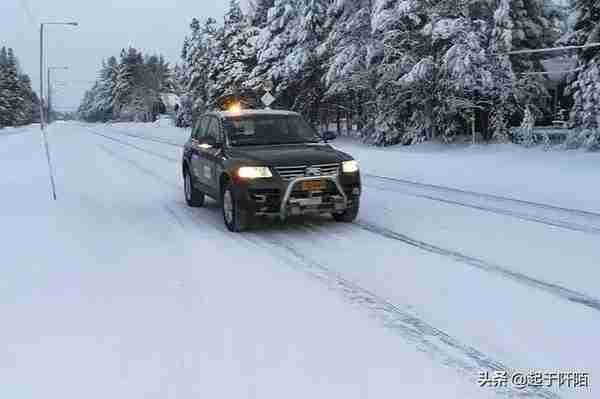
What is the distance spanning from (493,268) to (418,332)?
2.10 metres

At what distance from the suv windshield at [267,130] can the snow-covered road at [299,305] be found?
134 centimetres

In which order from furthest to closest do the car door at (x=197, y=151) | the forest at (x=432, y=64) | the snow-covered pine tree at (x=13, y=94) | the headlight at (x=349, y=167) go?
the snow-covered pine tree at (x=13, y=94), the forest at (x=432, y=64), the car door at (x=197, y=151), the headlight at (x=349, y=167)

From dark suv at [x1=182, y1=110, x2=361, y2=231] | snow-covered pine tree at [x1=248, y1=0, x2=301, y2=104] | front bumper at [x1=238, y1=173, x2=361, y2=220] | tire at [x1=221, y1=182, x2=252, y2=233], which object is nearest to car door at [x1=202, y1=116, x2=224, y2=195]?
dark suv at [x1=182, y1=110, x2=361, y2=231]

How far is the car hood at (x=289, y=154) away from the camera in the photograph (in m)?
8.34

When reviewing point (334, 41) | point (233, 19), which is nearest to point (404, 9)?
point (334, 41)

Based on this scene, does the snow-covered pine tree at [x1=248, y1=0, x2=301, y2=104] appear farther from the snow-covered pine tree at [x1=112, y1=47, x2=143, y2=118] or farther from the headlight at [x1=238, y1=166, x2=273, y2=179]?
the snow-covered pine tree at [x1=112, y1=47, x2=143, y2=118]

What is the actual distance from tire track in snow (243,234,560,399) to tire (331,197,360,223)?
2246 mm

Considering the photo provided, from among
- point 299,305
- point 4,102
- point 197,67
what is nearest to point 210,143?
point 299,305

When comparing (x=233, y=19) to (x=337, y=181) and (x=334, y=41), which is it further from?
(x=337, y=181)

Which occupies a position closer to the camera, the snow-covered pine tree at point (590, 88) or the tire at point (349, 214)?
the tire at point (349, 214)

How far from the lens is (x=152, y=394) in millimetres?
3697

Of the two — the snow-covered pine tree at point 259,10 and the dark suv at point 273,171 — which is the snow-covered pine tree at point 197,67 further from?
the dark suv at point 273,171

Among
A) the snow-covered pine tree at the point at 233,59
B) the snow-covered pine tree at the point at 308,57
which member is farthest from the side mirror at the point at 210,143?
the snow-covered pine tree at the point at 233,59

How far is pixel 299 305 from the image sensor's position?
17.3 feet
